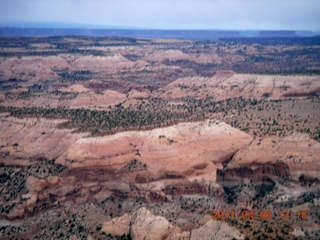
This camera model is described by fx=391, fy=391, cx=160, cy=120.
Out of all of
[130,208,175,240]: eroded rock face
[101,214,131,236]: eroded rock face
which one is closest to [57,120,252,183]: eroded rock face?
[101,214,131,236]: eroded rock face

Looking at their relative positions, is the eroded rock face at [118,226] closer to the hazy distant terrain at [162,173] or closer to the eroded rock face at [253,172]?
the hazy distant terrain at [162,173]

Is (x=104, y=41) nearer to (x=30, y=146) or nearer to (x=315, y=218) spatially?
(x=30, y=146)

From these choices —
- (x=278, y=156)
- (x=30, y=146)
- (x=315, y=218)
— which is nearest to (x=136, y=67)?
(x=30, y=146)

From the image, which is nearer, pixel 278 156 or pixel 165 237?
pixel 165 237
